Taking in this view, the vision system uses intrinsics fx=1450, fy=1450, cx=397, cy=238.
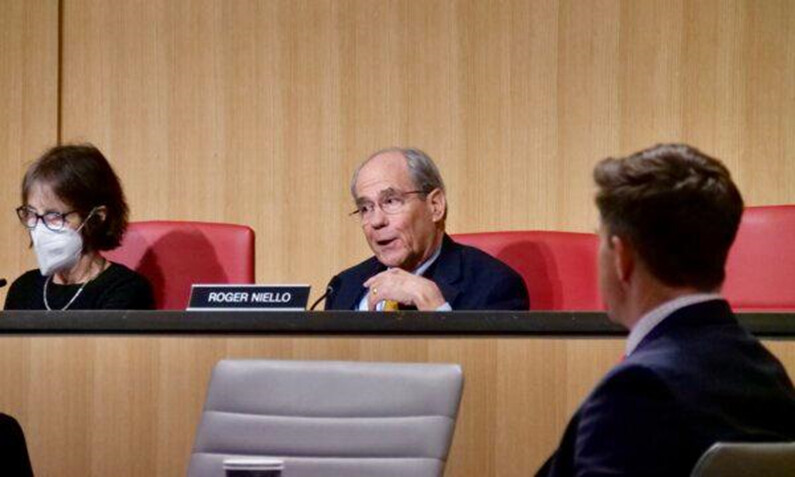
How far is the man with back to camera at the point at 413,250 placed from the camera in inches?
151

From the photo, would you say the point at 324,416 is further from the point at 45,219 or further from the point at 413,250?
the point at 45,219

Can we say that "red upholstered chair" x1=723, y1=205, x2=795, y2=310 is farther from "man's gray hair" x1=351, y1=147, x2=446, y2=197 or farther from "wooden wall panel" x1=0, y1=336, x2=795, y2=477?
"wooden wall panel" x1=0, y1=336, x2=795, y2=477

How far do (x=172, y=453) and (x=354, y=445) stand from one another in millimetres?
490

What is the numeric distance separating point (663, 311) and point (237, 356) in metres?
1.26

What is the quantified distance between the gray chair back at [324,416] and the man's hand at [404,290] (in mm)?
1018

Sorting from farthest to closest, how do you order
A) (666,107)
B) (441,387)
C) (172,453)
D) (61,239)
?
(666,107), (61,239), (172,453), (441,387)

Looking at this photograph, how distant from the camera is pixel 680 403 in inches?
68.8

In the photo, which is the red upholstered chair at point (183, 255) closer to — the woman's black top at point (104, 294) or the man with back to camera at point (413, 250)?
the woman's black top at point (104, 294)

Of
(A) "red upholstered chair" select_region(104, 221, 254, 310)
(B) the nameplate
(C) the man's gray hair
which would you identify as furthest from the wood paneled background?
(B) the nameplate

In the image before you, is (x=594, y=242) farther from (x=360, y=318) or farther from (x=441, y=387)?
(x=441, y=387)

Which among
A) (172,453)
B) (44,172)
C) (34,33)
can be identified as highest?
(34,33)

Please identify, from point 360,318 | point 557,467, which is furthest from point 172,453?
point 557,467

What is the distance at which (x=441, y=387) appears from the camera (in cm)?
253

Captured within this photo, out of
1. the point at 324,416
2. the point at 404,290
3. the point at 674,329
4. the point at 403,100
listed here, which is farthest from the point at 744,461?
the point at 403,100
